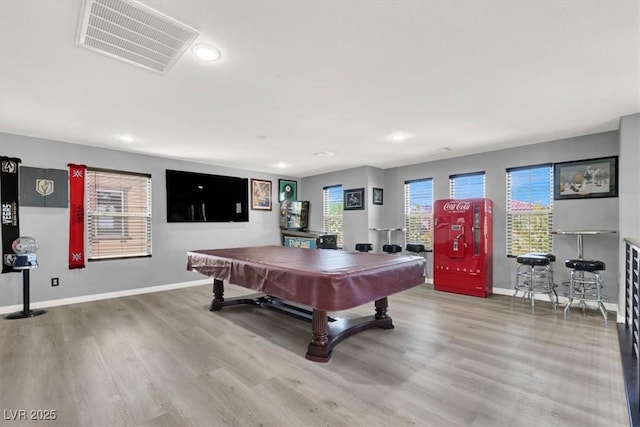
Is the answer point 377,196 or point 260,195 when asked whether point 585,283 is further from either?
point 260,195

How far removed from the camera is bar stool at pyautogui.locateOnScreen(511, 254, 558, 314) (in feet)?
13.1

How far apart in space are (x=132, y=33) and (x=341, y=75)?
153cm

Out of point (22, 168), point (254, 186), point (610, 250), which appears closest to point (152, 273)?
point (22, 168)

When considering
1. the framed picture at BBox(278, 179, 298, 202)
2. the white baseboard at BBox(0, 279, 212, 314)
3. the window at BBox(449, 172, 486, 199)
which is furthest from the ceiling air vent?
the framed picture at BBox(278, 179, 298, 202)

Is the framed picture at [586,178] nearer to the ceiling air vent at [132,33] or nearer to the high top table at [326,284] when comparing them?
the high top table at [326,284]

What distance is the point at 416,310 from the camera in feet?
13.4

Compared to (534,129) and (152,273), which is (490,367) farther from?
(152,273)

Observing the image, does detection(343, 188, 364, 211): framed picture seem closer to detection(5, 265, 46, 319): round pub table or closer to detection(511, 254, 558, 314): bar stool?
detection(511, 254, 558, 314): bar stool

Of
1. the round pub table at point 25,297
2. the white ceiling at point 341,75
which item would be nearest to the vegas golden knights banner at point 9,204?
the round pub table at point 25,297

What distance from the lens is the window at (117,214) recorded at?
15.8 feet

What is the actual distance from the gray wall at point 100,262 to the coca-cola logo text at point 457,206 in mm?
4447

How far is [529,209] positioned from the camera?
15.8 feet

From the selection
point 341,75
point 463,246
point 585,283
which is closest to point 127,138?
point 341,75

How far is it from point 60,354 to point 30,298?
2322 mm
